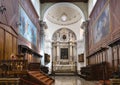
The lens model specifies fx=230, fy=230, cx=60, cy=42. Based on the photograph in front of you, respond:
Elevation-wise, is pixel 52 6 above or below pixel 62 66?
above

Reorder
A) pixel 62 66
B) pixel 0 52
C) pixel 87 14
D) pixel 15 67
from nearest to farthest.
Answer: pixel 15 67, pixel 0 52, pixel 87 14, pixel 62 66

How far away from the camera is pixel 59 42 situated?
131 ft

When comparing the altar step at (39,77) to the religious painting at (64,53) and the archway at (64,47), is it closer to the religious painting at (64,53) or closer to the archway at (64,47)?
the archway at (64,47)

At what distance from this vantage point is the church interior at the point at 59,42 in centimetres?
1154

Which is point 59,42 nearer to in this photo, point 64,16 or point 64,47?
point 64,47

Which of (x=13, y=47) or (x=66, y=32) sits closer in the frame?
(x=13, y=47)

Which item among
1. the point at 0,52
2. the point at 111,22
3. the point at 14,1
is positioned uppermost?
the point at 14,1

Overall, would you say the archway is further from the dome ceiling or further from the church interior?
the dome ceiling

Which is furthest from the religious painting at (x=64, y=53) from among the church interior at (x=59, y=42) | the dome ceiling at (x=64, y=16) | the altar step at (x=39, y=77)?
the altar step at (x=39, y=77)

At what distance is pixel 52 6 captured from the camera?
31.1 meters

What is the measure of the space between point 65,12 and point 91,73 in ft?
66.4

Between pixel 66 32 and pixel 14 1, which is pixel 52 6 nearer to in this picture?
pixel 66 32

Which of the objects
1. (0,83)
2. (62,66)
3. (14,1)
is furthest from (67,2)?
(0,83)

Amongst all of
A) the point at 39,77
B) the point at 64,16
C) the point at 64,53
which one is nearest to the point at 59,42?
the point at 64,53
